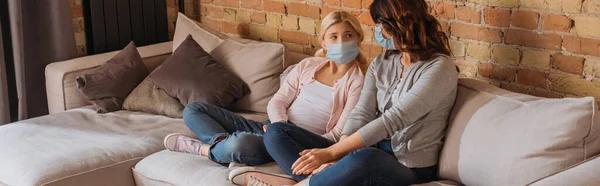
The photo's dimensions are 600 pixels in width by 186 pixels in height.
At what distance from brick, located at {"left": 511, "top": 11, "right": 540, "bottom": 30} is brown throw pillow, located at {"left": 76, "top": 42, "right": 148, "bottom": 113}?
1.85m

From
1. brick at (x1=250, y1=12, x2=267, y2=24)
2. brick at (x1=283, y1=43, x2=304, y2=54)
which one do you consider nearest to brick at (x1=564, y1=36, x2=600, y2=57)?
brick at (x1=283, y1=43, x2=304, y2=54)

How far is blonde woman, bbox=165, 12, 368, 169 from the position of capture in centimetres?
279

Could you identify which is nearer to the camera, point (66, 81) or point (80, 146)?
point (80, 146)

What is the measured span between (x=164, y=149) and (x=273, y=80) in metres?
0.64

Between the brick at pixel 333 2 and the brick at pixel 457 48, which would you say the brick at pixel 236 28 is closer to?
the brick at pixel 333 2

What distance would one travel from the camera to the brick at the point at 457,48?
2.99 meters

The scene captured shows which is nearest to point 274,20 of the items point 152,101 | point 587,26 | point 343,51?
point 152,101

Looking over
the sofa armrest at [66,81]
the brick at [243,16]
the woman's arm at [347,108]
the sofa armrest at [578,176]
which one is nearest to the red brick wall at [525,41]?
the woman's arm at [347,108]

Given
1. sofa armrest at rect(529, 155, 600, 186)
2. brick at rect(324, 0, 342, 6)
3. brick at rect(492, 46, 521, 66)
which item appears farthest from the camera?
brick at rect(324, 0, 342, 6)

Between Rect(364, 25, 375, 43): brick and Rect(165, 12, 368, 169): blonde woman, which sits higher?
Rect(364, 25, 375, 43): brick

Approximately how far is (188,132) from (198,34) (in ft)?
2.44

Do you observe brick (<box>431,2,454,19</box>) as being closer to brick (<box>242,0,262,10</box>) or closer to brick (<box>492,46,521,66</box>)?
brick (<box>492,46,521,66</box>)

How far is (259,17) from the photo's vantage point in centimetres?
396

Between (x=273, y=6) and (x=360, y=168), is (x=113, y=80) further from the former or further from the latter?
(x=360, y=168)
